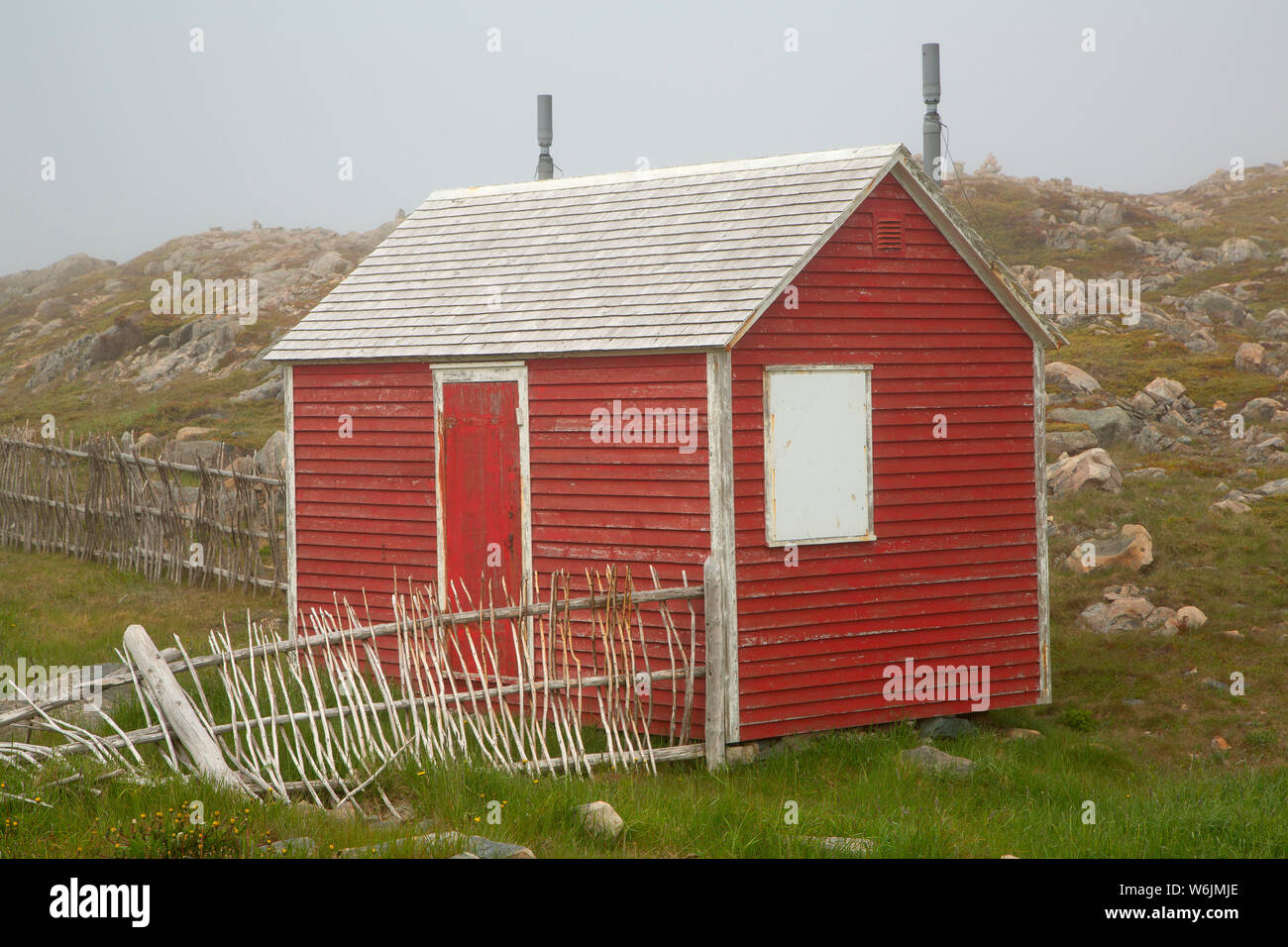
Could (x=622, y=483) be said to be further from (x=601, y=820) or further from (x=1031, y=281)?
(x=1031, y=281)

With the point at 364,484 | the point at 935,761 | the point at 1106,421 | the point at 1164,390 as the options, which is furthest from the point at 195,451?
Result: the point at 935,761

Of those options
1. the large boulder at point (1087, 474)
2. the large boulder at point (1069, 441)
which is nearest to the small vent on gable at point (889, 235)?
the large boulder at point (1087, 474)

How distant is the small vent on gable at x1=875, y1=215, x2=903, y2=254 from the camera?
36.4 ft

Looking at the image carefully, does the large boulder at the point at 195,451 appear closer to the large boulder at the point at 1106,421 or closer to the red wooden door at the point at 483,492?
the red wooden door at the point at 483,492

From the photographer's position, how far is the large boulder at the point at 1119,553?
16.3 m

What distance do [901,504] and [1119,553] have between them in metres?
6.75

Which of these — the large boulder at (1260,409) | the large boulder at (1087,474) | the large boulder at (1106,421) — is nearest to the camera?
the large boulder at (1087,474)

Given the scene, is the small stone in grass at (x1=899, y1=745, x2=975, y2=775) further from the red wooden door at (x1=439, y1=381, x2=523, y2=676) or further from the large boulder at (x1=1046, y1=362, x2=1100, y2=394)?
the large boulder at (x1=1046, y1=362, x2=1100, y2=394)

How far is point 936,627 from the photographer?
444 inches

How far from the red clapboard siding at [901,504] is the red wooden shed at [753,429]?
21 millimetres

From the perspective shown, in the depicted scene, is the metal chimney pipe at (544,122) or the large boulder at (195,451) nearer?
the metal chimney pipe at (544,122)

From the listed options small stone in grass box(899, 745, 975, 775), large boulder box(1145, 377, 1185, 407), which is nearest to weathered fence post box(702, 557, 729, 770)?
small stone in grass box(899, 745, 975, 775)

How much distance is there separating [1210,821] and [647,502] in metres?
4.90

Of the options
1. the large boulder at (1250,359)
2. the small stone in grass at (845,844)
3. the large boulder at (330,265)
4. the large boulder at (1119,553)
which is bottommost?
the small stone in grass at (845,844)
